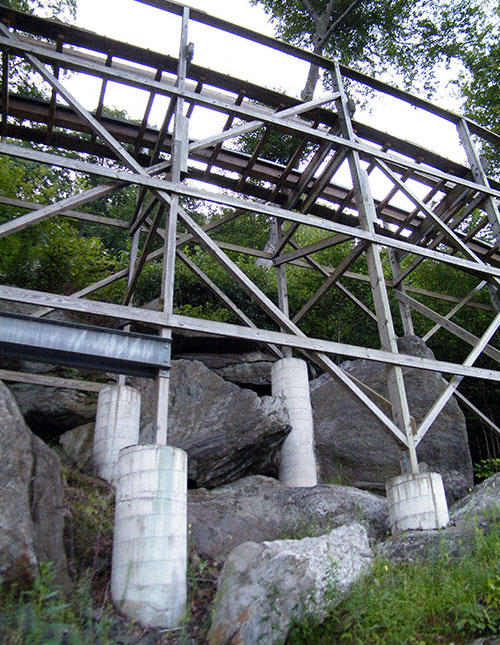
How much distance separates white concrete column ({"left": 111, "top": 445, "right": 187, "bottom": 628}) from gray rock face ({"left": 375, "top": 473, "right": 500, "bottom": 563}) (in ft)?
7.36

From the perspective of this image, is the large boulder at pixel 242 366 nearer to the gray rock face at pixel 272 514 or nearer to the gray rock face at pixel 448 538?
the gray rock face at pixel 272 514

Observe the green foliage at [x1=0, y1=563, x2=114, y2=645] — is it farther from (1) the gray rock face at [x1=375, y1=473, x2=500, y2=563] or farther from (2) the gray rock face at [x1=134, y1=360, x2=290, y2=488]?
(2) the gray rock face at [x1=134, y1=360, x2=290, y2=488]

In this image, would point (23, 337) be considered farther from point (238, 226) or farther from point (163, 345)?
point (238, 226)

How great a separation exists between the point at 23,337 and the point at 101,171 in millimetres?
2717

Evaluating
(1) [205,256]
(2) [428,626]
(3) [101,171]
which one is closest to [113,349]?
(3) [101,171]

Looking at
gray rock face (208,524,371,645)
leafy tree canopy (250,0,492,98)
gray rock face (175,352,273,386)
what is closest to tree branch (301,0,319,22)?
leafy tree canopy (250,0,492,98)

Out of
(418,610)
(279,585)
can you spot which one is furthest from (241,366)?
(418,610)

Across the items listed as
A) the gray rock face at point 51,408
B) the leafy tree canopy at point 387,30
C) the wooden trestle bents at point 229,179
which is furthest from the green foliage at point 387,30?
the gray rock face at point 51,408

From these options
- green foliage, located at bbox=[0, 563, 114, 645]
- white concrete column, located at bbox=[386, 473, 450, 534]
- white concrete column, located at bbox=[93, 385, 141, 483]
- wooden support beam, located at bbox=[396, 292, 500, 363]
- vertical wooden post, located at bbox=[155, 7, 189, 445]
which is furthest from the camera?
wooden support beam, located at bbox=[396, 292, 500, 363]

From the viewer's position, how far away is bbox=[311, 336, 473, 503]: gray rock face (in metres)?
10.0

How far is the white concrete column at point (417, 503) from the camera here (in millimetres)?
7066

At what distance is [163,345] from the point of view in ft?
22.0

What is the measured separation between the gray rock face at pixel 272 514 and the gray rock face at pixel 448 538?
92 cm

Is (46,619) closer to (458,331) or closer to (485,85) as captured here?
(458,331)
